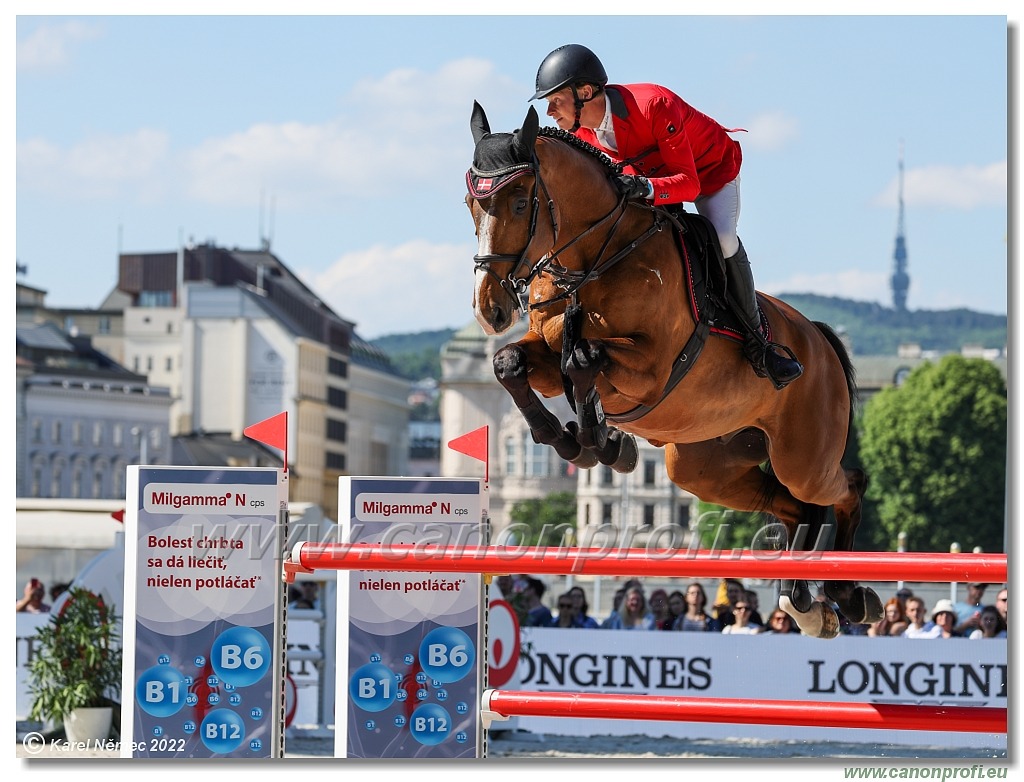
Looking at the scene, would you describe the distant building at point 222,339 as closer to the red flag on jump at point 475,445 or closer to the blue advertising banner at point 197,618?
the blue advertising banner at point 197,618

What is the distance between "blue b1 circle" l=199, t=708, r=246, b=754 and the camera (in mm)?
7688

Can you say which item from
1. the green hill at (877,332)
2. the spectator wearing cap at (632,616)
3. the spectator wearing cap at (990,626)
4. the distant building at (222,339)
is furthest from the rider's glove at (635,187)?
the distant building at (222,339)

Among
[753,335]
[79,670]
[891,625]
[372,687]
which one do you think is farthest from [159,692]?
[891,625]

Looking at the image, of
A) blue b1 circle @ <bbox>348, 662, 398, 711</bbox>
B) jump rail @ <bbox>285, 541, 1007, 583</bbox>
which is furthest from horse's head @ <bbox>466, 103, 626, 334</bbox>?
blue b1 circle @ <bbox>348, 662, 398, 711</bbox>

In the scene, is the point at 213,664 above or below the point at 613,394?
below

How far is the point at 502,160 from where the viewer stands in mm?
4996

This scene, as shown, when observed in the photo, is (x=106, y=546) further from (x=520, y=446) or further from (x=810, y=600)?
(x=520, y=446)

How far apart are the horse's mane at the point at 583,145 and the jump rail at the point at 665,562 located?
1.37 metres

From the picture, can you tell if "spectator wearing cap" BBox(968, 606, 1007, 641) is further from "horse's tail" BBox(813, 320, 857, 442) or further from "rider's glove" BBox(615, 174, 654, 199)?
"rider's glove" BBox(615, 174, 654, 199)

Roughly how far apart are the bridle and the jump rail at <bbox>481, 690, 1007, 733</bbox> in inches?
58.2

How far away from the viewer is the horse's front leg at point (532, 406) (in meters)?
5.35

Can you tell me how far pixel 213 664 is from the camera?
775 cm
